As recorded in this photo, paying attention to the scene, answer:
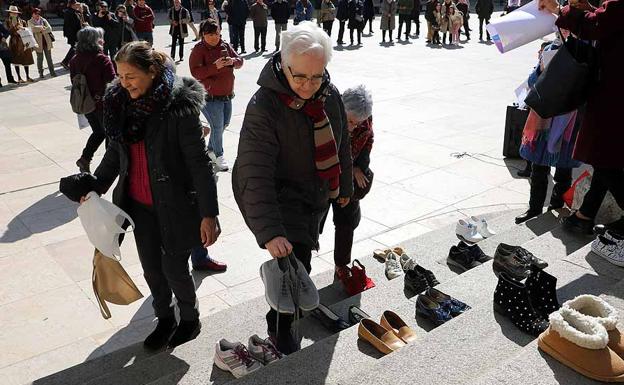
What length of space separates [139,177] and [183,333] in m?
1.03

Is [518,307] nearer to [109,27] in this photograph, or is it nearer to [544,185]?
[544,185]

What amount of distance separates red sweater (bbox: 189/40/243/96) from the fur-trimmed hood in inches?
146

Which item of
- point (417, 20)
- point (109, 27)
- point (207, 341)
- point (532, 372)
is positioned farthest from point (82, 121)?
point (417, 20)

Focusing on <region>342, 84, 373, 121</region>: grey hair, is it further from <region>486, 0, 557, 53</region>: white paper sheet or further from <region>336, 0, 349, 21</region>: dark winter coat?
<region>336, 0, 349, 21</region>: dark winter coat

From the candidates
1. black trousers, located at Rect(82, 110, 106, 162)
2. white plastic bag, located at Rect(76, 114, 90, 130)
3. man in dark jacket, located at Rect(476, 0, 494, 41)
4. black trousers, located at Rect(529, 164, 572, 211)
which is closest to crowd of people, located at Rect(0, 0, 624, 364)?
black trousers, located at Rect(529, 164, 572, 211)

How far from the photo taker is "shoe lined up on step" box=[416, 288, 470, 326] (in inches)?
136

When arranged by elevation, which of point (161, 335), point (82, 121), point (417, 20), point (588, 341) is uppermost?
point (588, 341)

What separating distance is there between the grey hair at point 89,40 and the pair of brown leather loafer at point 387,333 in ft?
16.1

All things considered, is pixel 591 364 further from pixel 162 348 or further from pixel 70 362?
pixel 70 362

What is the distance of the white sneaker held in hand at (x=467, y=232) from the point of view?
4855 mm

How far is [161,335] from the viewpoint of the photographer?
3.83 metres

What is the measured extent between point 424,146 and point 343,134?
521cm

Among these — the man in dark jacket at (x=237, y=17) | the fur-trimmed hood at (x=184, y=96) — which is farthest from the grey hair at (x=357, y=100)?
the man in dark jacket at (x=237, y=17)

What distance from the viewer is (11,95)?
41.1 feet
